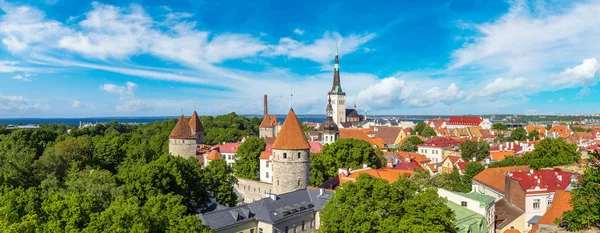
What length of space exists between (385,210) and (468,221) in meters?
7.29

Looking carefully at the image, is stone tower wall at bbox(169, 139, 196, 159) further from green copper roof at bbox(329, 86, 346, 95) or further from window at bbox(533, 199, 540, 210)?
green copper roof at bbox(329, 86, 346, 95)

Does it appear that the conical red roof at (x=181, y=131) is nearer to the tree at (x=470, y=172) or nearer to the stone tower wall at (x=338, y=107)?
the tree at (x=470, y=172)

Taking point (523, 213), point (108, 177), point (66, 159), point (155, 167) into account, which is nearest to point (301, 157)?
point (155, 167)

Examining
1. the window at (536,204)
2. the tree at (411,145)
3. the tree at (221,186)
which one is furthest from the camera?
the tree at (411,145)

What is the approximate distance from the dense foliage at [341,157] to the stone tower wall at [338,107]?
3328 inches

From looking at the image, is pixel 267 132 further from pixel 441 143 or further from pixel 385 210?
pixel 385 210

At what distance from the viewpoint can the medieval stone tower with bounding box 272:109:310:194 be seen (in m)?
33.2

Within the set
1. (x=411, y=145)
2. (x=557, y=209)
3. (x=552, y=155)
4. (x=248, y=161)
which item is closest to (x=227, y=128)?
(x=411, y=145)

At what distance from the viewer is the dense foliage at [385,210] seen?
18641 millimetres

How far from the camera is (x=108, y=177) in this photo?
90.7ft

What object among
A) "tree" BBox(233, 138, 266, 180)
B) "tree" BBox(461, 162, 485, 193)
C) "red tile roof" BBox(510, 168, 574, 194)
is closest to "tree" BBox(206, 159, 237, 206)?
"tree" BBox(233, 138, 266, 180)

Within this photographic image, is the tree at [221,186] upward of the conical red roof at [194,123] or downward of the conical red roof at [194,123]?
downward

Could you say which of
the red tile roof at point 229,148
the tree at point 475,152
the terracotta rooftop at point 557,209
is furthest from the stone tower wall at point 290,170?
the tree at point 475,152

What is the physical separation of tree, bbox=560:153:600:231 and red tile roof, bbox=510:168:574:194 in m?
13.6
